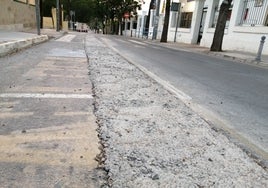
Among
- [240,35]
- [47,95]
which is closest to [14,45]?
[47,95]

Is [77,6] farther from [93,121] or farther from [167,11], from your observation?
[93,121]

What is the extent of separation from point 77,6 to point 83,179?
7284 centimetres

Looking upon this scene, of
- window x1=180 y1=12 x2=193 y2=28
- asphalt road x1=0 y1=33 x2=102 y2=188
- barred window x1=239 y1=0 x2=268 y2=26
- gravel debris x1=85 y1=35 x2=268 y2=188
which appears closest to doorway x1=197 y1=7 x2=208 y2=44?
window x1=180 y1=12 x2=193 y2=28

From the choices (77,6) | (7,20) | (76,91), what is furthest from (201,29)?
(77,6)

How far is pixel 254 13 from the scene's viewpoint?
60.6 ft

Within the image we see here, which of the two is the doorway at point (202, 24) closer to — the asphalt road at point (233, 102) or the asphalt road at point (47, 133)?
the asphalt road at point (233, 102)

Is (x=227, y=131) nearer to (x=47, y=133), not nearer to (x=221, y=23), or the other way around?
(x=47, y=133)

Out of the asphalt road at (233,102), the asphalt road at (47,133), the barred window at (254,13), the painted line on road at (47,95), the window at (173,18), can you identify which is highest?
the barred window at (254,13)

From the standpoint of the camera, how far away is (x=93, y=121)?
353 centimetres

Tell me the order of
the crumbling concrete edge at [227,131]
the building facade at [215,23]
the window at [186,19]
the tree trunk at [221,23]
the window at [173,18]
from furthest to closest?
the window at [173,18], the window at [186,19], the building facade at [215,23], the tree trunk at [221,23], the crumbling concrete edge at [227,131]

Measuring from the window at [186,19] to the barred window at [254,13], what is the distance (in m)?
9.42

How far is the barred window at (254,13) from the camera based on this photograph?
17459 millimetres

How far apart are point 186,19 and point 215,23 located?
657cm

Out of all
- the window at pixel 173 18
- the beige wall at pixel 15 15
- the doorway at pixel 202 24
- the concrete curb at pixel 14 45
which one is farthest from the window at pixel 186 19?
the concrete curb at pixel 14 45
